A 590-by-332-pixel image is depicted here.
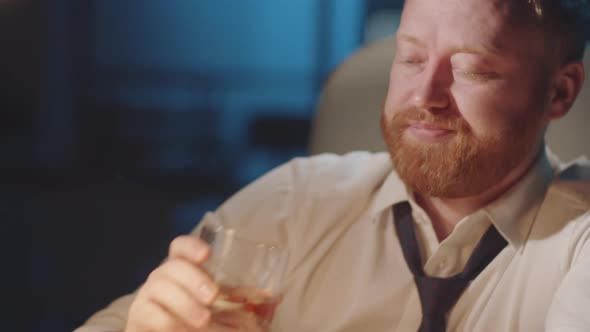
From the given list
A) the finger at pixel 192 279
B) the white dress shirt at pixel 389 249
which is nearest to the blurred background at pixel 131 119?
the white dress shirt at pixel 389 249

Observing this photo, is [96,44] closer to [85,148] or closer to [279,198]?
[85,148]

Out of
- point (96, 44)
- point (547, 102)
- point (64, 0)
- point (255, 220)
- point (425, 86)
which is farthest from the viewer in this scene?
point (96, 44)

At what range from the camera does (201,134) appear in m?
3.10

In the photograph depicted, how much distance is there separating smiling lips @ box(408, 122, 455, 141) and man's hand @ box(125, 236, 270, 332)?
0.48 metres

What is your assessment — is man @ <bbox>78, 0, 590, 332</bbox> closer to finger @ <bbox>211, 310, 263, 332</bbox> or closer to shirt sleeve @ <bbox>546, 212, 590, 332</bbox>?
shirt sleeve @ <bbox>546, 212, 590, 332</bbox>

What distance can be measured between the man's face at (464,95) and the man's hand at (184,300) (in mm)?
483

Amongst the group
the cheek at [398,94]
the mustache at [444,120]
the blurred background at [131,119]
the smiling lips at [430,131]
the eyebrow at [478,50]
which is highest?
the eyebrow at [478,50]

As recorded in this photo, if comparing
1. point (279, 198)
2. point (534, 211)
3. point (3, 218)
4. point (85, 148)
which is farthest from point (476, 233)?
point (85, 148)

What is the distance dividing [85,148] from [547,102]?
6.34 feet

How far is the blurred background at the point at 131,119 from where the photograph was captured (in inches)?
94.7

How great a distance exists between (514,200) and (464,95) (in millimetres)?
225

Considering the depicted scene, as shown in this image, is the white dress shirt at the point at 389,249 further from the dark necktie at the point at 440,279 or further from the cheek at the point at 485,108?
the cheek at the point at 485,108

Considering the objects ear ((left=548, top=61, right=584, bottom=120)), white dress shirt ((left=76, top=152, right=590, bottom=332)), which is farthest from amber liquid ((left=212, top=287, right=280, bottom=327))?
ear ((left=548, top=61, right=584, bottom=120))

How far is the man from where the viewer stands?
4.08 ft
